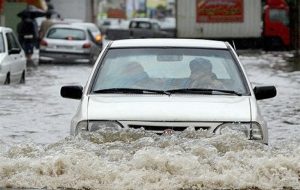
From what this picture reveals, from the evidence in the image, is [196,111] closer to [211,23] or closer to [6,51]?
[6,51]

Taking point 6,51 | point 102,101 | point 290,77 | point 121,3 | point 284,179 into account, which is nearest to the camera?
point 284,179

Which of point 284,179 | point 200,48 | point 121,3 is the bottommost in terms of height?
point 121,3

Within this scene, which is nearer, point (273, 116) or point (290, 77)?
point (273, 116)

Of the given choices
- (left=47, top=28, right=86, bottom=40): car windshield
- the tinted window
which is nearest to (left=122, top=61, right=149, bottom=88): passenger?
(left=47, top=28, right=86, bottom=40): car windshield

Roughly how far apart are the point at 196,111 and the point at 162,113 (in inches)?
11.8

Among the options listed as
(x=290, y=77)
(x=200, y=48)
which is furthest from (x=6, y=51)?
(x=200, y=48)

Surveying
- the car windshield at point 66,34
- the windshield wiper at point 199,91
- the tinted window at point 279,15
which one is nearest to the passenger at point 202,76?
the windshield wiper at point 199,91

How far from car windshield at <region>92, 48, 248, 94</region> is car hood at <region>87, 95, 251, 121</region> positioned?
40 cm

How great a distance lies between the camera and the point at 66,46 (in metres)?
33.1

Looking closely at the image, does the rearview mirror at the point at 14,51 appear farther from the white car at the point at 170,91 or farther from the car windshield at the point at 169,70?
the car windshield at the point at 169,70

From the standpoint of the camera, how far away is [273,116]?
15781 millimetres

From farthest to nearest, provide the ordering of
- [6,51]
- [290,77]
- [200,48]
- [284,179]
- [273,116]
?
[290,77] < [6,51] < [273,116] < [200,48] < [284,179]

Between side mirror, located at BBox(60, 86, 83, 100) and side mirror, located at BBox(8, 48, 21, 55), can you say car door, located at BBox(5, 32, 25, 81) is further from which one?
side mirror, located at BBox(60, 86, 83, 100)

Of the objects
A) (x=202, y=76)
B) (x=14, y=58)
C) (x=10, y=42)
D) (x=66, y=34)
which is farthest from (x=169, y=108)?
(x=66, y=34)
